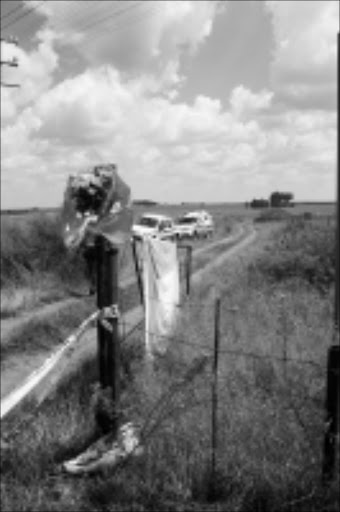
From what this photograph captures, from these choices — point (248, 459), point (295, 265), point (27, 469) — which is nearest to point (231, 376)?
point (248, 459)

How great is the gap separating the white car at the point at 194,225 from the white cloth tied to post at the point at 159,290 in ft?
98.2

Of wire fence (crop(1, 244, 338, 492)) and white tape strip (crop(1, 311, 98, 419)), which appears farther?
wire fence (crop(1, 244, 338, 492))

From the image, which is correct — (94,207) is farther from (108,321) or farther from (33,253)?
(33,253)

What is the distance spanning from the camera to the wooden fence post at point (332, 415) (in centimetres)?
424

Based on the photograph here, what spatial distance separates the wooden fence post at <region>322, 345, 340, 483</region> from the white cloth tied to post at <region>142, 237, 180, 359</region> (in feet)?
11.0

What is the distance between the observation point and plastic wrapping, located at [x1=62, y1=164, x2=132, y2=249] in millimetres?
5184

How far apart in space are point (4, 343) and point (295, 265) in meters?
7.22

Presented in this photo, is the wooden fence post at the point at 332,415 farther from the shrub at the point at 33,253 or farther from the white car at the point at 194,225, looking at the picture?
the white car at the point at 194,225

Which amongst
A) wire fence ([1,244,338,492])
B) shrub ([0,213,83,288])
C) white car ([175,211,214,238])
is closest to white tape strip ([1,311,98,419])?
wire fence ([1,244,338,492])

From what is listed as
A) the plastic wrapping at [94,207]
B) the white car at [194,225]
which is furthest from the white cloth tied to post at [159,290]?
the white car at [194,225]

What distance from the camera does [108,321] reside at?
16.7 ft

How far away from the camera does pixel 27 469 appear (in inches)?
192

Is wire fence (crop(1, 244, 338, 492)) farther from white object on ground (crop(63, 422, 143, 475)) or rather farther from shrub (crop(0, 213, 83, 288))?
shrub (crop(0, 213, 83, 288))

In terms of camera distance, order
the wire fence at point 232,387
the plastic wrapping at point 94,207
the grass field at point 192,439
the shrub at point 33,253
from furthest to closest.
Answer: the shrub at point 33,253, the plastic wrapping at point 94,207, the wire fence at point 232,387, the grass field at point 192,439
